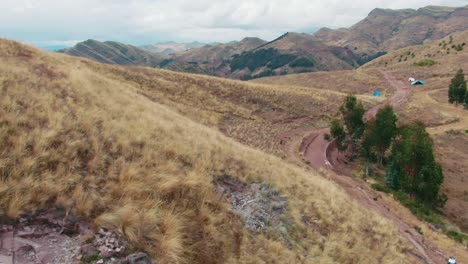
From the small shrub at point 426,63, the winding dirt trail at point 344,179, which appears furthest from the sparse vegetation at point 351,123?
the small shrub at point 426,63

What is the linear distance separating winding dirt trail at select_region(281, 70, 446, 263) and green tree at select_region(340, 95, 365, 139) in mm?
4210

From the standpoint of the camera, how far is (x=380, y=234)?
64.2ft

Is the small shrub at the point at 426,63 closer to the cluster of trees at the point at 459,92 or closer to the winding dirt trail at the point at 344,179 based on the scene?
the cluster of trees at the point at 459,92

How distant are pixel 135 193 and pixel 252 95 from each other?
6289cm

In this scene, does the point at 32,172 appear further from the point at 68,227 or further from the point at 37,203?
the point at 68,227

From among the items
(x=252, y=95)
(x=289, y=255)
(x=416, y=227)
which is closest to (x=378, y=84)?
(x=252, y=95)

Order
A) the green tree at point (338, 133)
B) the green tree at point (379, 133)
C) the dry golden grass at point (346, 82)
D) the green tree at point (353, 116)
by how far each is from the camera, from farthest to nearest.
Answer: the dry golden grass at point (346, 82), the green tree at point (353, 116), the green tree at point (338, 133), the green tree at point (379, 133)

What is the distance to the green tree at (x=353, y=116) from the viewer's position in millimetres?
49844

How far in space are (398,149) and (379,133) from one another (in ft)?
11.8

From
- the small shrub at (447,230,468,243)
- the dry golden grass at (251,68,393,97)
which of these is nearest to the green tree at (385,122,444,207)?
the small shrub at (447,230,468,243)

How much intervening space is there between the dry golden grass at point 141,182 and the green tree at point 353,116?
33.5m

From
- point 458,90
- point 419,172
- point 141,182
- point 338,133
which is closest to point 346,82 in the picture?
point 458,90

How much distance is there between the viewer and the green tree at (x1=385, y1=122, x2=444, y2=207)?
124ft

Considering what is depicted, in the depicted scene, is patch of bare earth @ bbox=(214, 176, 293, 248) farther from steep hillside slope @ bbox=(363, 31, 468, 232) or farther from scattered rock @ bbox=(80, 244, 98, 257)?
steep hillside slope @ bbox=(363, 31, 468, 232)
